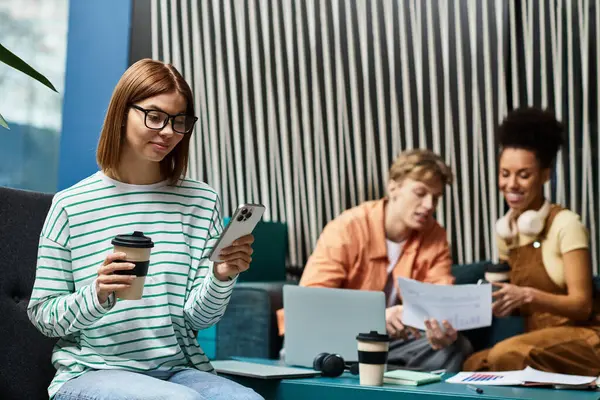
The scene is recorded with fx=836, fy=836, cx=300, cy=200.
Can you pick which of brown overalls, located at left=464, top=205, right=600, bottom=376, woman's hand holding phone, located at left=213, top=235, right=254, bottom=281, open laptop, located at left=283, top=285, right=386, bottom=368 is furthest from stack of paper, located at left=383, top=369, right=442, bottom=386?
brown overalls, located at left=464, top=205, right=600, bottom=376

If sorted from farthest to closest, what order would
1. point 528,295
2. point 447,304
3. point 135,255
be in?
point 528,295, point 447,304, point 135,255

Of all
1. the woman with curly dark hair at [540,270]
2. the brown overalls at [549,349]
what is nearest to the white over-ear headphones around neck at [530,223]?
the woman with curly dark hair at [540,270]

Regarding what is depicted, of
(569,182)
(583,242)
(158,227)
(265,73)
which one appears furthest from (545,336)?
(265,73)

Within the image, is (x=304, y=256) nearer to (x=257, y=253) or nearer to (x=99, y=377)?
(x=257, y=253)

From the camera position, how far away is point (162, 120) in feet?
6.04

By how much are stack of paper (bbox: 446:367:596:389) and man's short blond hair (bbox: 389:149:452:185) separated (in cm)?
106

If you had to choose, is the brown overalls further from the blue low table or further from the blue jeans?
the blue jeans

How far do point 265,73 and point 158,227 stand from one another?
236cm

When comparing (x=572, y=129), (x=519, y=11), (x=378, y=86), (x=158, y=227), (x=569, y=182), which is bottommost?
(x=158, y=227)

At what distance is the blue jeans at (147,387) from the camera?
1612mm

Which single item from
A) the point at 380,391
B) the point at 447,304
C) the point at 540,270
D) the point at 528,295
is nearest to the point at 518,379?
the point at 380,391

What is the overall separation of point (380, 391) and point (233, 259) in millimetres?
548

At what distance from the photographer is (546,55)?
3.59m

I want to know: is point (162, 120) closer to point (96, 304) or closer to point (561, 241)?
point (96, 304)
